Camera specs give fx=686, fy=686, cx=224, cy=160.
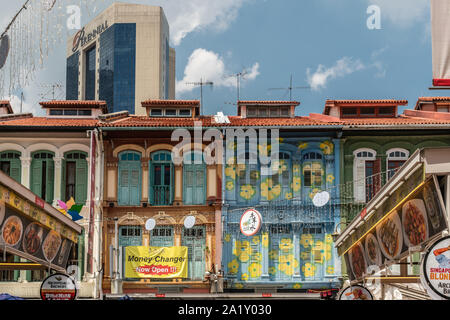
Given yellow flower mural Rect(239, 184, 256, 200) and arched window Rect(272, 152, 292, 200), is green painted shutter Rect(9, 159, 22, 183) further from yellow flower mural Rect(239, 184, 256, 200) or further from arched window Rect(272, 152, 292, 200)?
arched window Rect(272, 152, 292, 200)

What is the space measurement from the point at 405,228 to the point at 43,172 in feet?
68.6

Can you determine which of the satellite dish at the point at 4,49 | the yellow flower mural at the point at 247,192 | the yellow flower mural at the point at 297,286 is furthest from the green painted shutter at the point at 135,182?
the satellite dish at the point at 4,49

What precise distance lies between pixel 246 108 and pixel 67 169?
8.82 m

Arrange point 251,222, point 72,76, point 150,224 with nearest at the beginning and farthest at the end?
point 251,222 → point 150,224 → point 72,76

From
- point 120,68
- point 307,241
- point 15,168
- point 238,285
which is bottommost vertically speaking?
point 238,285

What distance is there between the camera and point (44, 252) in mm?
12727

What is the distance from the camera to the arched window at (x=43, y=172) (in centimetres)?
2952

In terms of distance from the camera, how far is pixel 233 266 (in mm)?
29250

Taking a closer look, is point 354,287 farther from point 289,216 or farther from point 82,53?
point 82,53

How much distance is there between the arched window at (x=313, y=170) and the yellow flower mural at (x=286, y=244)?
2543 mm

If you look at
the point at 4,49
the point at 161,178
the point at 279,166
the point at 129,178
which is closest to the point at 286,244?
the point at 279,166

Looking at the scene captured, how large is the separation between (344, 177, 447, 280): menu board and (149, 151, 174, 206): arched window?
1439 centimetres

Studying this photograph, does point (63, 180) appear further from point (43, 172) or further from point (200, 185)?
point (200, 185)
